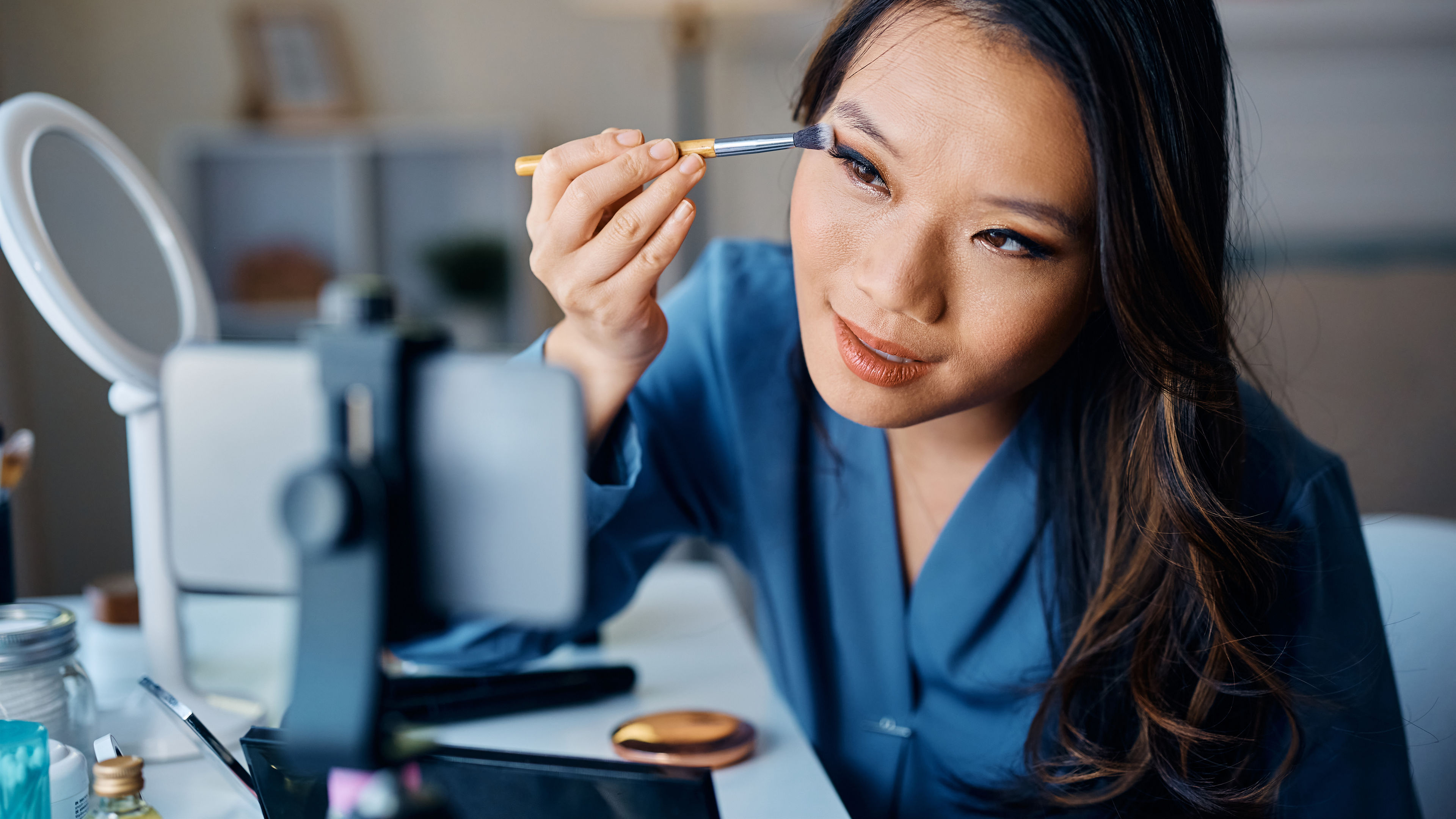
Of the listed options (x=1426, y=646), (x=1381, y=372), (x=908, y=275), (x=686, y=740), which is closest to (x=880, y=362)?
(x=908, y=275)

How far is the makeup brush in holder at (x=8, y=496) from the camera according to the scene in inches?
26.4

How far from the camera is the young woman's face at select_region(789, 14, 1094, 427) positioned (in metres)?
0.55

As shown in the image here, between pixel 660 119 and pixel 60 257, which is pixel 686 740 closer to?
pixel 60 257

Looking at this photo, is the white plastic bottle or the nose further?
the nose

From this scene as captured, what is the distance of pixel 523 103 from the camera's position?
2438 millimetres

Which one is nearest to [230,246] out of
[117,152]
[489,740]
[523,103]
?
[523,103]

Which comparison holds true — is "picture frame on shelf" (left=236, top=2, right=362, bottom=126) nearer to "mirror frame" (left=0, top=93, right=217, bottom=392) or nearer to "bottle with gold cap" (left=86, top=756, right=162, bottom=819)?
"mirror frame" (left=0, top=93, right=217, bottom=392)

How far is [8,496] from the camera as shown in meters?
0.69

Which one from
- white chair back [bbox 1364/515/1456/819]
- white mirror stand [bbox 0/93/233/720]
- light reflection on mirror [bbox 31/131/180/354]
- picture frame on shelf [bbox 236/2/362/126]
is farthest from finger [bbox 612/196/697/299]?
picture frame on shelf [bbox 236/2/362/126]

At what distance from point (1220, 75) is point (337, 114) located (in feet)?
7.13

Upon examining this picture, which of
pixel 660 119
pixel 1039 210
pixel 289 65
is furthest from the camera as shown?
pixel 660 119

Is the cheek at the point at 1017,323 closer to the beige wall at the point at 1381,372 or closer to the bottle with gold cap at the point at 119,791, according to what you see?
the bottle with gold cap at the point at 119,791

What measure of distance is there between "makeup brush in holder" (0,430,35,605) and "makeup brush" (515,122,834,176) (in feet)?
1.40

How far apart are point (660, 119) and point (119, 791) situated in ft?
7.22
